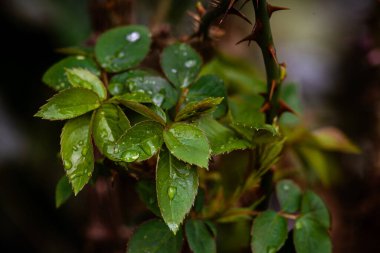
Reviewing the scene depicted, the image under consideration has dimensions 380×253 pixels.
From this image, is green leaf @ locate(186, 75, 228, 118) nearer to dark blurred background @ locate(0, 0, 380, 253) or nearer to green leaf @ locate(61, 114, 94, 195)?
green leaf @ locate(61, 114, 94, 195)

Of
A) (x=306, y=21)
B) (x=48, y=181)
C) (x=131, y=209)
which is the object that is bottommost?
(x=306, y=21)

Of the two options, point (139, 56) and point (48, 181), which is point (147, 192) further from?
point (48, 181)

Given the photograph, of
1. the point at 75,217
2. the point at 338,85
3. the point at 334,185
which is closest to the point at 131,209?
the point at 75,217

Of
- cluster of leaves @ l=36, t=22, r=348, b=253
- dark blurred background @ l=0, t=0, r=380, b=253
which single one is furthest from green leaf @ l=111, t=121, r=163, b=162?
dark blurred background @ l=0, t=0, r=380, b=253

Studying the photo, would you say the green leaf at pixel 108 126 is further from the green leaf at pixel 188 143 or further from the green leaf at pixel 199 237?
the green leaf at pixel 199 237

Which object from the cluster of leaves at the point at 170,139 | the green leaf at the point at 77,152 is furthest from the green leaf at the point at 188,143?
the green leaf at the point at 77,152

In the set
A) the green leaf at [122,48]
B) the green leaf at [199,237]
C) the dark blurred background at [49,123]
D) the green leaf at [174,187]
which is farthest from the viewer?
the dark blurred background at [49,123]
